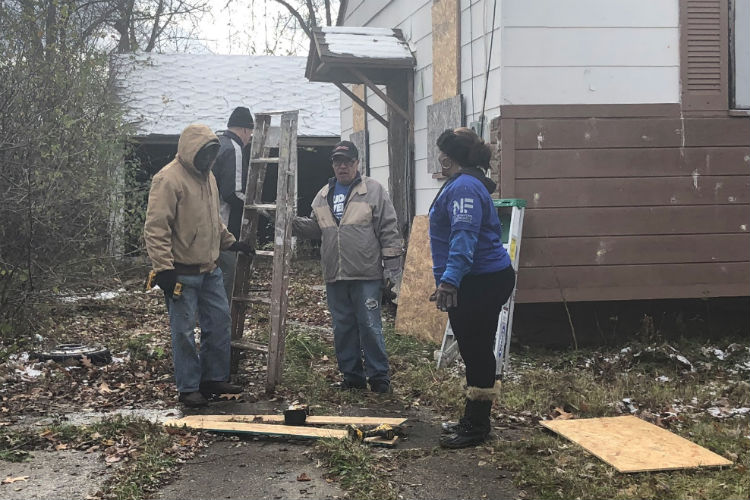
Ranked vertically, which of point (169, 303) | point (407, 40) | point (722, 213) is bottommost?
point (169, 303)

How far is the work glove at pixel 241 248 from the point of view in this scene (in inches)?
268

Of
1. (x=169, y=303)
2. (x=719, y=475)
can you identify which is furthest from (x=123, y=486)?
(x=719, y=475)

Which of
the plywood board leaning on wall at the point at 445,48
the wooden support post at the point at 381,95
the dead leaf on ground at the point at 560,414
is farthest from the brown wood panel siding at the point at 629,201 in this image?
the wooden support post at the point at 381,95

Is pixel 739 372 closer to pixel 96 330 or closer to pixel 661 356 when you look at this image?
pixel 661 356

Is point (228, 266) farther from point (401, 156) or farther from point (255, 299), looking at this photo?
point (401, 156)

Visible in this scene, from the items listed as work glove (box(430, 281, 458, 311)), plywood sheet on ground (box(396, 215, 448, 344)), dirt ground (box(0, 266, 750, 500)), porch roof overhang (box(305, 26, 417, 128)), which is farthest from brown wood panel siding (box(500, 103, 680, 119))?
work glove (box(430, 281, 458, 311))

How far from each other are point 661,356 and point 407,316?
2746 mm

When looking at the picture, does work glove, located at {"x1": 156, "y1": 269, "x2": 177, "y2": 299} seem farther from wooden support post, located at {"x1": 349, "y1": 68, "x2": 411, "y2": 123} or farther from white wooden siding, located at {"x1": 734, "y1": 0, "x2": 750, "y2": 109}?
white wooden siding, located at {"x1": 734, "y1": 0, "x2": 750, "y2": 109}

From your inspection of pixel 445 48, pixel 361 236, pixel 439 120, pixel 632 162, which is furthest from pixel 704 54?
pixel 361 236

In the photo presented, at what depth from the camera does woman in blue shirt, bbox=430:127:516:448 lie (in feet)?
16.5

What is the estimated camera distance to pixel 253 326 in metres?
10.1

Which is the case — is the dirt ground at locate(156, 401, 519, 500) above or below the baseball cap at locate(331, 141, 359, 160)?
below

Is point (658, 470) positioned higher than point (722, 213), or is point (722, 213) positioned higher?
point (722, 213)

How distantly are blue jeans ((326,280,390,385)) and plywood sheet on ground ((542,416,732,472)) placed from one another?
1587 mm
